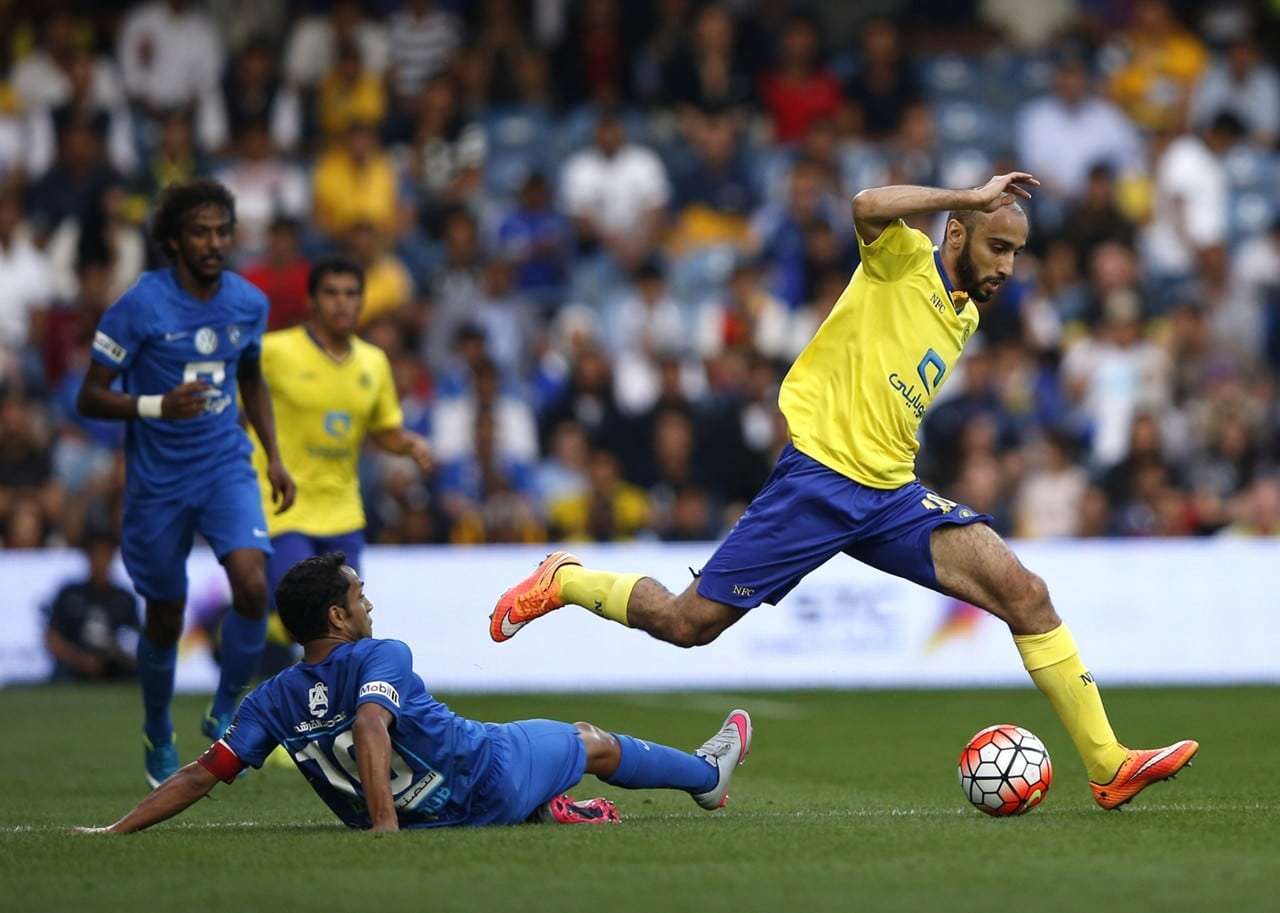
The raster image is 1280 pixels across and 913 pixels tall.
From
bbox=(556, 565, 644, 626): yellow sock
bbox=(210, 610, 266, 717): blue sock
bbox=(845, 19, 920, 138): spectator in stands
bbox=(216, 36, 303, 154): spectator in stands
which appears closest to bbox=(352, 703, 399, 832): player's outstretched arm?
bbox=(556, 565, 644, 626): yellow sock

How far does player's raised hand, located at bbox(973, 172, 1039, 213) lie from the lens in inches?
293

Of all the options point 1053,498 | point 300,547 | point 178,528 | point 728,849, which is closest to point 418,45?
point 1053,498

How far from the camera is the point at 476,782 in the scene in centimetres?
745

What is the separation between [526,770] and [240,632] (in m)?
2.79

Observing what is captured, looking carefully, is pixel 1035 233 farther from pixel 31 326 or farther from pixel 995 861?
pixel 995 861

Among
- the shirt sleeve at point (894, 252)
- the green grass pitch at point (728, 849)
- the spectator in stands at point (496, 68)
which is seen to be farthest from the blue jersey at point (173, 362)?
the spectator in stands at point (496, 68)

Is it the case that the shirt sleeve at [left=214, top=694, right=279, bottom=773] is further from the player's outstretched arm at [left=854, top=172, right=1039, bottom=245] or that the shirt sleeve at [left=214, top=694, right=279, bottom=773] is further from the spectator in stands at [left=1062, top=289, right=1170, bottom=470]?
the spectator in stands at [left=1062, top=289, right=1170, bottom=470]

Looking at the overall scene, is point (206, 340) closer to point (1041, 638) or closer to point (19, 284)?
point (1041, 638)

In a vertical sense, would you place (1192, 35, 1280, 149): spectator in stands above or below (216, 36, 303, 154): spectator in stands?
below

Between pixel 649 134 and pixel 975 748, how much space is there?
12977 millimetres

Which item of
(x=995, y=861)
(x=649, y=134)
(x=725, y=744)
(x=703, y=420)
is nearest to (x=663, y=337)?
(x=703, y=420)

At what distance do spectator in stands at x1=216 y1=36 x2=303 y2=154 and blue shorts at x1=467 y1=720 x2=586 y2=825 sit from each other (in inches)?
507

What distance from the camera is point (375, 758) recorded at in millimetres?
7023

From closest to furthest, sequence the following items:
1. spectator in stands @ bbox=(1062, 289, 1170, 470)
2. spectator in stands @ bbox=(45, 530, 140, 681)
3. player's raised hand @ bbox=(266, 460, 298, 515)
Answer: player's raised hand @ bbox=(266, 460, 298, 515) → spectator in stands @ bbox=(45, 530, 140, 681) → spectator in stands @ bbox=(1062, 289, 1170, 470)
